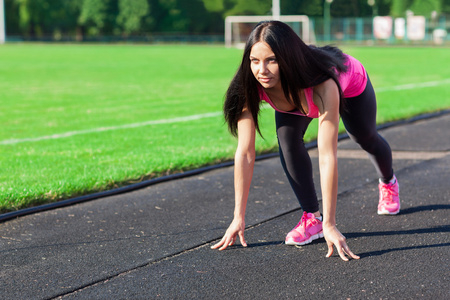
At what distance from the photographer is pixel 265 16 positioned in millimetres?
48438

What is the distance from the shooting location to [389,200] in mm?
4633

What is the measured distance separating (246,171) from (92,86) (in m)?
13.4

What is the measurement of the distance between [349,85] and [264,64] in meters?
0.81

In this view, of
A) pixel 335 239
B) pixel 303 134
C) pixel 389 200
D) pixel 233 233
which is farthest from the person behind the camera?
pixel 389 200

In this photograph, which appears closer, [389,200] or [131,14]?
[389,200]

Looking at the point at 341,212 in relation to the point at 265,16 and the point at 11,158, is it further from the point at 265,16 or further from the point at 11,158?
the point at 265,16

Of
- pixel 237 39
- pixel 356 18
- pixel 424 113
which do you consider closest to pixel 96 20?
pixel 237 39

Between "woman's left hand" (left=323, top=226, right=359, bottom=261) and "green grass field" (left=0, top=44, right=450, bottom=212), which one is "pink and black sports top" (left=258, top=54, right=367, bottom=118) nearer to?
"woman's left hand" (left=323, top=226, right=359, bottom=261)

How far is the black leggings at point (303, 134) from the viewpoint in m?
3.92

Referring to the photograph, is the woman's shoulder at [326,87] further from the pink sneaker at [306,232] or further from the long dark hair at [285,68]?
the pink sneaker at [306,232]

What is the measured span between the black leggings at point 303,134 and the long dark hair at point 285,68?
0.32m

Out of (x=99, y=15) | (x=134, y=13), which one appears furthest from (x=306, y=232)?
(x=99, y=15)

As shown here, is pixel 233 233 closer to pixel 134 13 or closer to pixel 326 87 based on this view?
pixel 326 87

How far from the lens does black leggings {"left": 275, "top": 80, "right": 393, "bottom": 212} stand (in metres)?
3.92
